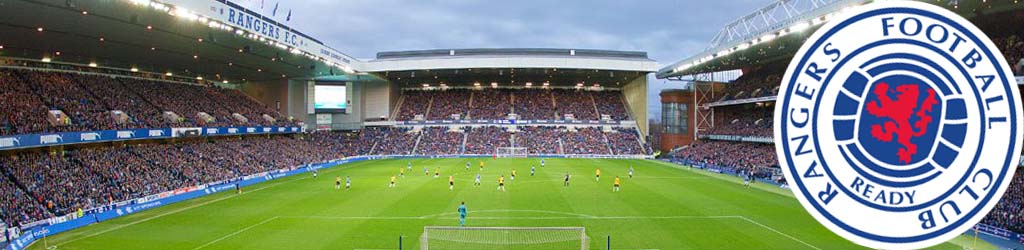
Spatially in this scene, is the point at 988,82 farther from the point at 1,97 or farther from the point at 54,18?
the point at 1,97

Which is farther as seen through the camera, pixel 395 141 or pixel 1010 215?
pixel 395 141

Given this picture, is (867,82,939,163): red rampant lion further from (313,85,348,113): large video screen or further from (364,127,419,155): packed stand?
(313,85,348,113): large video screen

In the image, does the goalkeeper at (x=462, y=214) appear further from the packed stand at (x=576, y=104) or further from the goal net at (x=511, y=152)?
the packed stand at (x=576, y=104)

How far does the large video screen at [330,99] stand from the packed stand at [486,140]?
16801mm

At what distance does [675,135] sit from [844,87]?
→ 69.5 m

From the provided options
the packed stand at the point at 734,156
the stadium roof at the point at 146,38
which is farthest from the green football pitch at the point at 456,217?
the stadium roof at the point at 146,38

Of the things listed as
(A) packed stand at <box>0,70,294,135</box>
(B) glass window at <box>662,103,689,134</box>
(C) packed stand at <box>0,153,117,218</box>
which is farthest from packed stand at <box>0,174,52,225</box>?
(B) glass window at <box>662,103,689,134</box>

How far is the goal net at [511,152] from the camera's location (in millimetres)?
69750

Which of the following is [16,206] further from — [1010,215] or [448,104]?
[448,104]

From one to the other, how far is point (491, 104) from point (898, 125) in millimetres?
77450

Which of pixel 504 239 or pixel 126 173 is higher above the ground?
pixel 126 173

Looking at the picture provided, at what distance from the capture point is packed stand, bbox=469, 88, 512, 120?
77625 millimetres

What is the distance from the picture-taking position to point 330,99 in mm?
69062

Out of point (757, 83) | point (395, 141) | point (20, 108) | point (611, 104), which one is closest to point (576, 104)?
point (611, 104)
